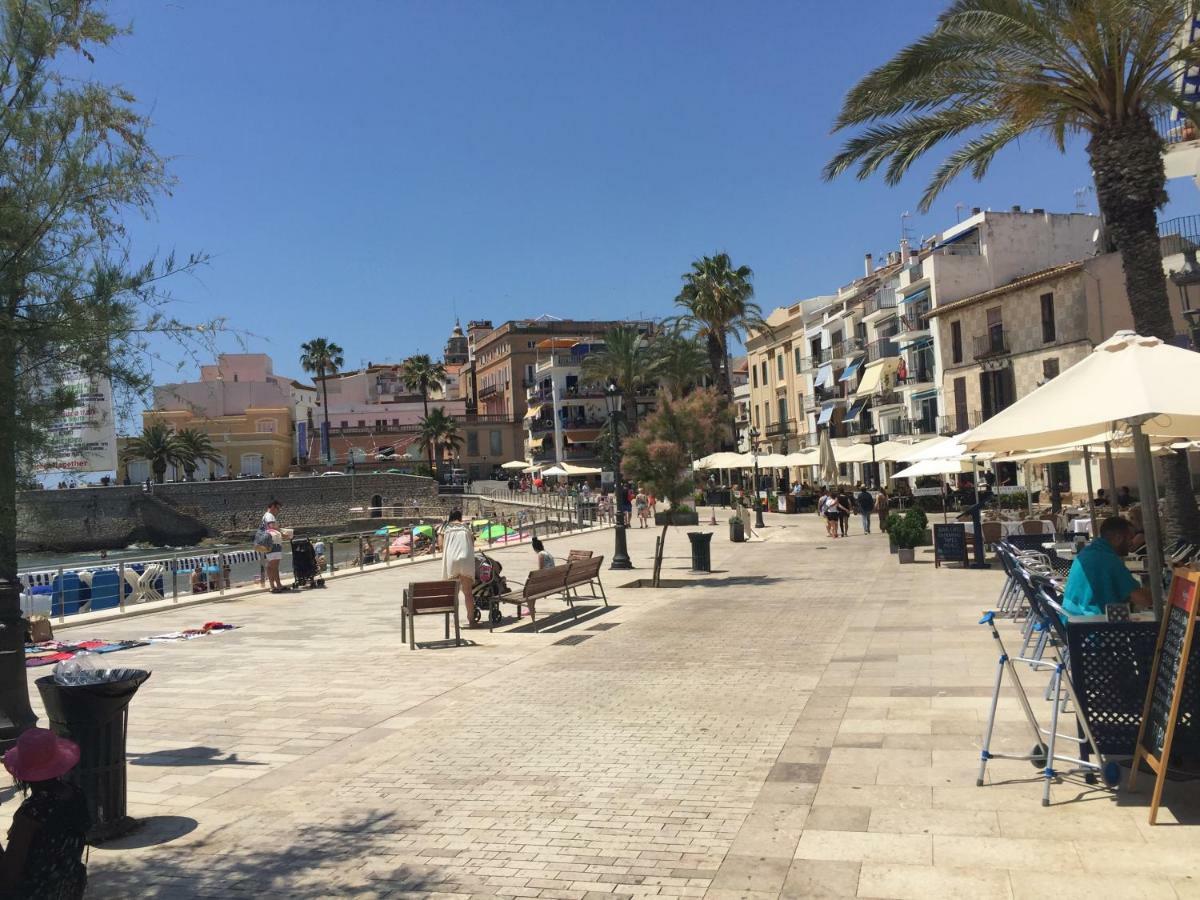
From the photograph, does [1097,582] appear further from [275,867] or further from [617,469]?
[617,469]

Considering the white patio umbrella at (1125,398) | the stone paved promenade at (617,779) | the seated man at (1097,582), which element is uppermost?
the white patio umbrella at (1125,398)

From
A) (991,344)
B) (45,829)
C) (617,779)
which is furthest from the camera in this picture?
(991,344)

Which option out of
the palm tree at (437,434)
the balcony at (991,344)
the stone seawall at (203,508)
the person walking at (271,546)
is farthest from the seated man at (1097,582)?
the palm tree at (437,434)

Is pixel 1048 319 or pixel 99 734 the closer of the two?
pixel 99 734

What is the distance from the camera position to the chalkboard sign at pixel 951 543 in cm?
1792

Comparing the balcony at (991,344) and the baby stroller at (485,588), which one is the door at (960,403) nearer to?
the balcony at (991,344)

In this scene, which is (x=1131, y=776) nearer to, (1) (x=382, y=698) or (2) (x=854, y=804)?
(2) (x=854, y=804)

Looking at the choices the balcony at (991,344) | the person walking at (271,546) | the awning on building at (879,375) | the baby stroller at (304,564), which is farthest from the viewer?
the awning on building at (879,375)

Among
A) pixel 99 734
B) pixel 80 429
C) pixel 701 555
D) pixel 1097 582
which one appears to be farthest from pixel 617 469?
pixel 99 734

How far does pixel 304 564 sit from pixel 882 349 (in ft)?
133

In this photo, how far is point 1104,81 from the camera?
11406mm

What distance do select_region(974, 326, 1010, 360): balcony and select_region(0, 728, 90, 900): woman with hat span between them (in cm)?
4253

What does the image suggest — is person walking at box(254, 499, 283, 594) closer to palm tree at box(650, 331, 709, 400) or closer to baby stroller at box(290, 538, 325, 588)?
baby stroller at box(290, 538, 325, 588)

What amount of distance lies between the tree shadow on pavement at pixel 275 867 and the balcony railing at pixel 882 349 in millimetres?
50592
